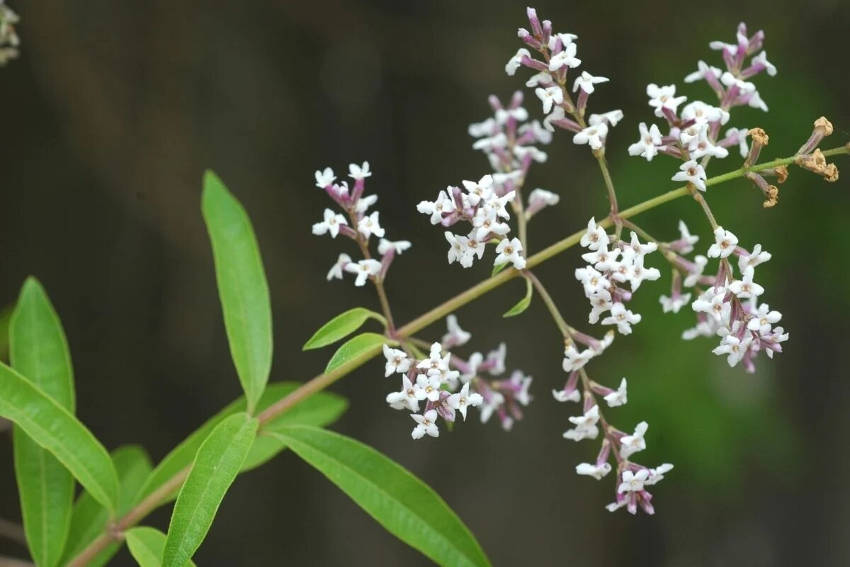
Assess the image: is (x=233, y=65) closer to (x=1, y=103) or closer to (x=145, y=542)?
(x=1, y=103)

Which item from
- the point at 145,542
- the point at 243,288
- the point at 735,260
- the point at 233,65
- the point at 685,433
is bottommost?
the point at 145,542

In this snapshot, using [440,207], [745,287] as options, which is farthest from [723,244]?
[440,207]

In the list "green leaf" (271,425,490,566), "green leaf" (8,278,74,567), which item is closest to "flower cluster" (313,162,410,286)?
"green leaf" (271,425,490,566)

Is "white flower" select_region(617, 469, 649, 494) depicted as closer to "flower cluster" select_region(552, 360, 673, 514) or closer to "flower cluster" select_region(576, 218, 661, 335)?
"flower cluster" select_region(552, 360, 673, 514)

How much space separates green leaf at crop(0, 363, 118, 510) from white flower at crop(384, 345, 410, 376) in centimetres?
71

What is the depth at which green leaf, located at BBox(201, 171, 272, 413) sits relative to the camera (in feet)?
6.79

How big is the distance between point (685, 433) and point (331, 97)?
205cm

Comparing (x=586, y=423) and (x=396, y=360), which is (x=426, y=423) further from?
(x=586, y=423)

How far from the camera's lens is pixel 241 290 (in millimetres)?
2176

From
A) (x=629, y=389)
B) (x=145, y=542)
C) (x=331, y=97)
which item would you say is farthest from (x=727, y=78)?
(x=331, y=97)

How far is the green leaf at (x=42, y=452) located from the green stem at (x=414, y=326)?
0.15 m

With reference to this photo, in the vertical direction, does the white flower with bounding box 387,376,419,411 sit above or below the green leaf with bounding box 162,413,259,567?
above

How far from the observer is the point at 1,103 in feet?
11.9

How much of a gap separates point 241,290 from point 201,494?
1.96 feet
